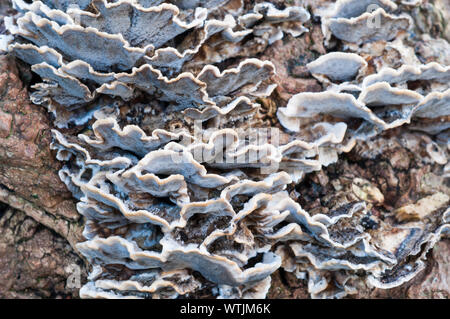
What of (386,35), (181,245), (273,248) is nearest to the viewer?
(181,245)

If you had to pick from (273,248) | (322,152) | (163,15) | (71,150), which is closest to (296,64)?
(322,152)

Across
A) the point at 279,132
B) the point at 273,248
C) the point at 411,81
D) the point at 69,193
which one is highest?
the point at 411,81

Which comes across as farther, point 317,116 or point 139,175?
point 317,116

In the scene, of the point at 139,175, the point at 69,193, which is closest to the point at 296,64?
the point at 139,175

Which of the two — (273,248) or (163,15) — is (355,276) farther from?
(163,15)

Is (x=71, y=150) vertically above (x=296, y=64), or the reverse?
(x=296, y=64)

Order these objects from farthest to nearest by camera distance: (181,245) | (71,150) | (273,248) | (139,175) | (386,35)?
(386,35)
(273,248)
(71,150)
(181,245)
(139,175)
